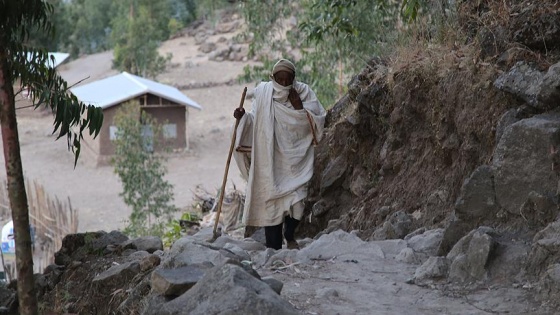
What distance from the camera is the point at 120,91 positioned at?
3244cm

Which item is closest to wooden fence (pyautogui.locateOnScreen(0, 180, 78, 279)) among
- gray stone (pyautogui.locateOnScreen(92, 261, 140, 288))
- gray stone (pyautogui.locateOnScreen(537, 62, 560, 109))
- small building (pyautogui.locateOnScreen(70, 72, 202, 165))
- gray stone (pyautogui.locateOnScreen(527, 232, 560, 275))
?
gray stone (pyautogui.locateOnScreen(92, 261, 140, 288))

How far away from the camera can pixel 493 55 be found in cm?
792

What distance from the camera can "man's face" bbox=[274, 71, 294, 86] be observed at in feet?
27.6

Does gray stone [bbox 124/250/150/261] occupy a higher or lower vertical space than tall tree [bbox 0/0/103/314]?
lower

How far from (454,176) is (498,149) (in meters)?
1.78

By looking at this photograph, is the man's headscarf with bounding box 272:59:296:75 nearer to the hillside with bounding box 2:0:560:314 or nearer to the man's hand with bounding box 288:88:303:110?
the man's hand with bounding box 288:88:303:110

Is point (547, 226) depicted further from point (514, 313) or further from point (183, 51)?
point (183, 51)

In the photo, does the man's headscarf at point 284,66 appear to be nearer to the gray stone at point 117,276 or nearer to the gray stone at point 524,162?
the gray stone at point 117,276

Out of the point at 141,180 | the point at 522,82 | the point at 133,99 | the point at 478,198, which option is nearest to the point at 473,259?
the point at 478,198

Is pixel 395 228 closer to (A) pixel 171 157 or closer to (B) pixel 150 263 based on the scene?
(B) pixel 150 263

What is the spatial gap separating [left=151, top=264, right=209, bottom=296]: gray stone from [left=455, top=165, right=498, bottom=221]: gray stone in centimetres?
220

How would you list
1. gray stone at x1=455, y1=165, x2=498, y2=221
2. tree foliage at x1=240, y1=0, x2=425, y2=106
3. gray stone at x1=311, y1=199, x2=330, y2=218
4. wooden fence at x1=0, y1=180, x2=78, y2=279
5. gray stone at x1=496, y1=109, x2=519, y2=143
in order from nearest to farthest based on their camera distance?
1. gray stone at x1=455, y1=165, x2=498, y2=221
2. gray stone at x1=496, y1=109, x2=519, y2=143
3. gray stone at x1=311, y1=199, x2=330, y2=218
4. tree foliage at x1=240, y1=0, x2=425, y2=106
5. wooden fence at x1=0, y1=180, x2=78, y2=279

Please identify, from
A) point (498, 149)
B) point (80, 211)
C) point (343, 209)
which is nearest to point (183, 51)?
point (80, 211)

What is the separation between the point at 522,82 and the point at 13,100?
3.83 meters
